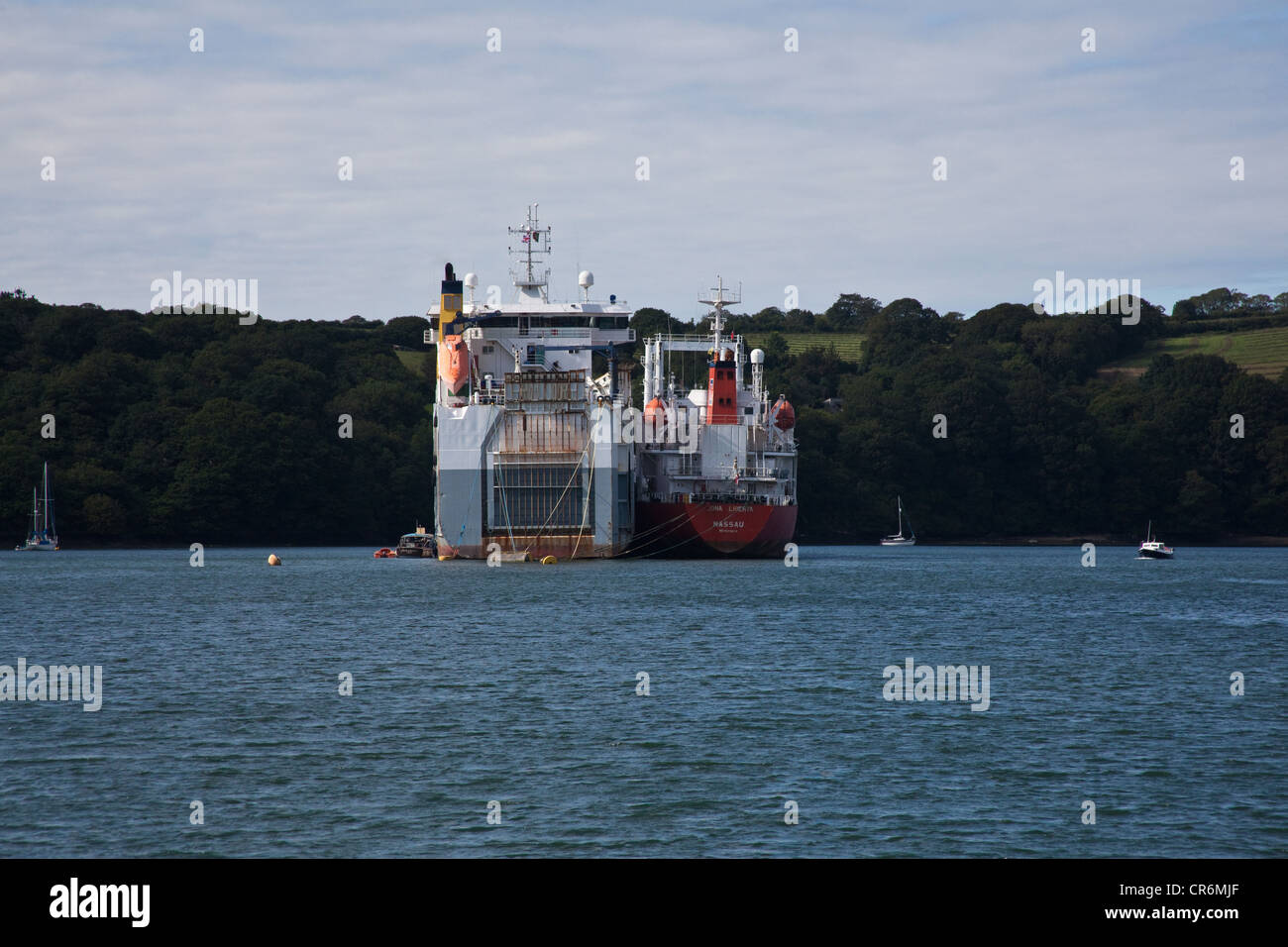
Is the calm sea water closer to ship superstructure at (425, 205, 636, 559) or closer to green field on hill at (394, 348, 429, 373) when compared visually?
ship superstructure at (425, 205, 636, 559)

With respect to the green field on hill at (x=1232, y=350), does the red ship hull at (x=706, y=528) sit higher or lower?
lower

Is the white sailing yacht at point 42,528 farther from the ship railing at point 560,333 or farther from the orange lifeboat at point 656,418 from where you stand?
the orange lifeboat at point 656,418

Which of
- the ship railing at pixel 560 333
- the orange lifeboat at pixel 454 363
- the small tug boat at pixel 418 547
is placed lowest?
the small tug boat at pixel 418 547

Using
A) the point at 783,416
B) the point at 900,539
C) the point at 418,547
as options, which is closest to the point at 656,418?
the point at 783,416

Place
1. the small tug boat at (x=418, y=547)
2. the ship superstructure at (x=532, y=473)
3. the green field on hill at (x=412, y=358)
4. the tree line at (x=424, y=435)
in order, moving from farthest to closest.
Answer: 1. the green field on hill at (x=412, y=358)
2. the tree line at (x=424, y=435)
3. the small tug boat at (x=418, y=547)
4. the ship superstructure at (x=532, y=473)

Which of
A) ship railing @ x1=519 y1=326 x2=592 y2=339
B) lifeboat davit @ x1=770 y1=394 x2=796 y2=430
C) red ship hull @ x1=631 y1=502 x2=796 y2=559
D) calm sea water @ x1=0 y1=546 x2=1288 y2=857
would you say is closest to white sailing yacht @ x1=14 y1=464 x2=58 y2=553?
ship railing @ x1=519 y1=326 x2=592 y2=339

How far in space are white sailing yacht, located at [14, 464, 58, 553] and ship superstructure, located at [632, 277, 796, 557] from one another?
5723 centimetres

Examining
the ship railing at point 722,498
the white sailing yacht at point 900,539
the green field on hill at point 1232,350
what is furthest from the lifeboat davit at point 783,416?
the green field on hill at point 1232,350

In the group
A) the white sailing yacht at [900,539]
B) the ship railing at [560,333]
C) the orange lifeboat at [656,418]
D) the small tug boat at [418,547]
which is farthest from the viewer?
the white sailing yacht at [900,539]

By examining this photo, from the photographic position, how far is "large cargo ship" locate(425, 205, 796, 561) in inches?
3049

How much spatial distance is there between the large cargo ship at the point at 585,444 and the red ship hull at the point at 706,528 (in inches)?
4.0

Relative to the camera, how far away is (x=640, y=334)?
594ft

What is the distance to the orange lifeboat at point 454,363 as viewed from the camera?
8381 cm

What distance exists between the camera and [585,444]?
253ft
